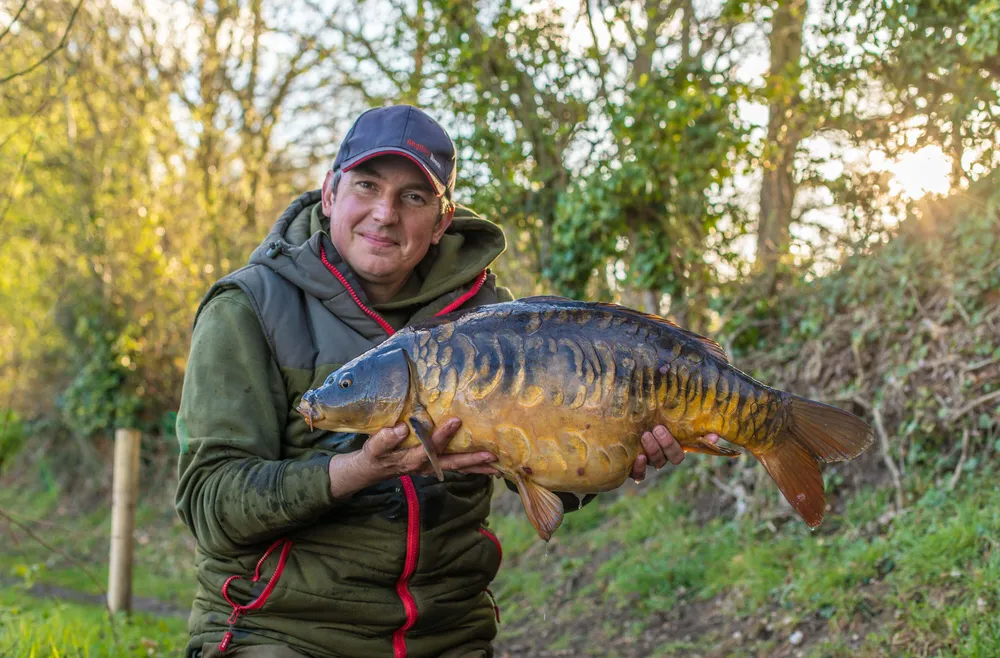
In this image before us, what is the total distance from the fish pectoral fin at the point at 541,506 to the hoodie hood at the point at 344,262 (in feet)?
2.14

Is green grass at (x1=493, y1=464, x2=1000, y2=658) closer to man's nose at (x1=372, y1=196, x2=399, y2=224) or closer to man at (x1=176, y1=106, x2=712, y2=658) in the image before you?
man at (x1=176, y1=106, x2=712, y2=658)

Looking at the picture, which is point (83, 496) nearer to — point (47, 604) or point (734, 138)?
point (47, 604)

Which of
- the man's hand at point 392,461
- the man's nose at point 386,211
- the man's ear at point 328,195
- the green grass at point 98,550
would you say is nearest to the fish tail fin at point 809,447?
the man's hand at point 392,461

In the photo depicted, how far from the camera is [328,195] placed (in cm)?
254

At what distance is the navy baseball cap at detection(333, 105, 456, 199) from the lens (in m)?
2.35

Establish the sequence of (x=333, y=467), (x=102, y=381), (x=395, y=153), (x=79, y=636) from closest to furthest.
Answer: (x=333, y=467)
(x=395, y=153)
(x=79, y=636)
(x=102, y=381)

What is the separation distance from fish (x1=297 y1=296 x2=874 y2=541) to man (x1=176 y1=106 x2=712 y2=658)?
2.7 inches

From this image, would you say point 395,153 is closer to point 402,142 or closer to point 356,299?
point 402,142

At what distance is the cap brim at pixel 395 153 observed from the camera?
233 centimetres

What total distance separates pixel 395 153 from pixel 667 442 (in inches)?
37.0

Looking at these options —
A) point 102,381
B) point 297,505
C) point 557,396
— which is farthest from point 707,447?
point 102,381

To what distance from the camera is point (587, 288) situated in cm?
A: 648

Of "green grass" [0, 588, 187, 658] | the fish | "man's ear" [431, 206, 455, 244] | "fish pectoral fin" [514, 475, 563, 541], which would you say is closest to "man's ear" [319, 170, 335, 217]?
"man's ear" [431, 206, 455, 244]

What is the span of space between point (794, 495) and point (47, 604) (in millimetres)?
5163
